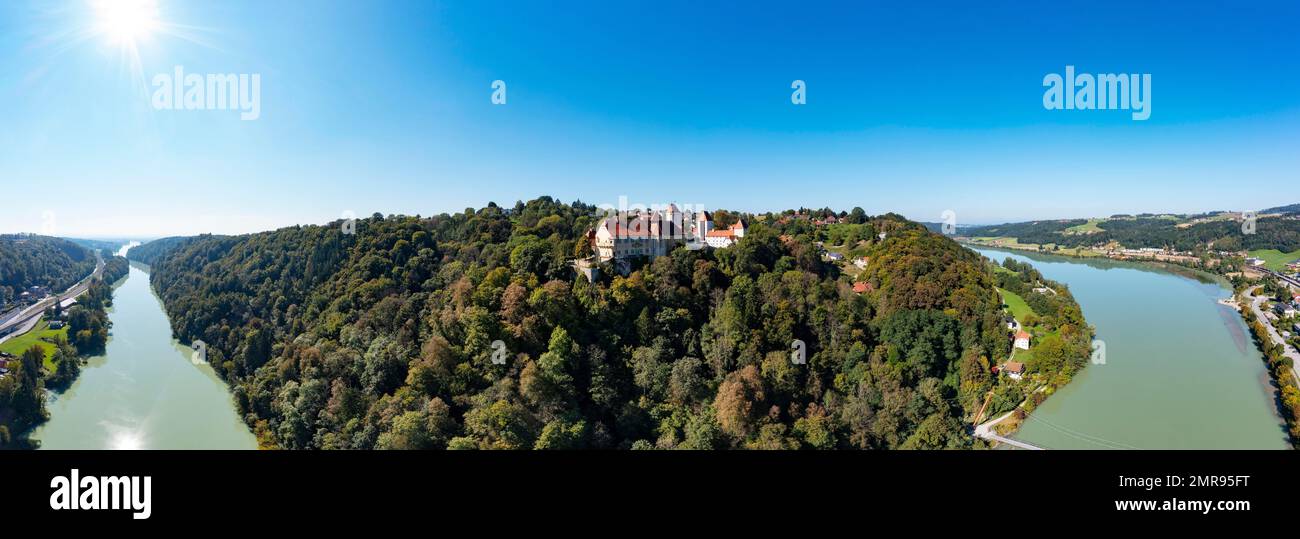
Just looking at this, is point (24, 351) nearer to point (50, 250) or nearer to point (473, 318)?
point (473, 318)

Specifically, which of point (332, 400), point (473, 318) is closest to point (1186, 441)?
point (473, 318)

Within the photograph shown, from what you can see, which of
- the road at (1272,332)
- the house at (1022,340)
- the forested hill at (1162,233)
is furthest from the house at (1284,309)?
the forested hill at (1162,233)

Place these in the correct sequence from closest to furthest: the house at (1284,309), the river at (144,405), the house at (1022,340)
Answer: the river at (144,405)
the house at (1022,340)
the house at (1284,309)

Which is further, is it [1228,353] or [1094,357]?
[1228,353]

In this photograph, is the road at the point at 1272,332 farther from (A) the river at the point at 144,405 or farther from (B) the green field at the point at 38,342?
(B) the green field at the point at 38,342

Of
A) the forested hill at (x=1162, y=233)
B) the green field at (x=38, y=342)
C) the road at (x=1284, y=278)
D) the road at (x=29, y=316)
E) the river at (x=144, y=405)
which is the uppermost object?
the forested hill at (x=1162, y=233)

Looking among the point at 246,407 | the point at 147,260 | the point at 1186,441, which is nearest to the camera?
the point at 1186,441
